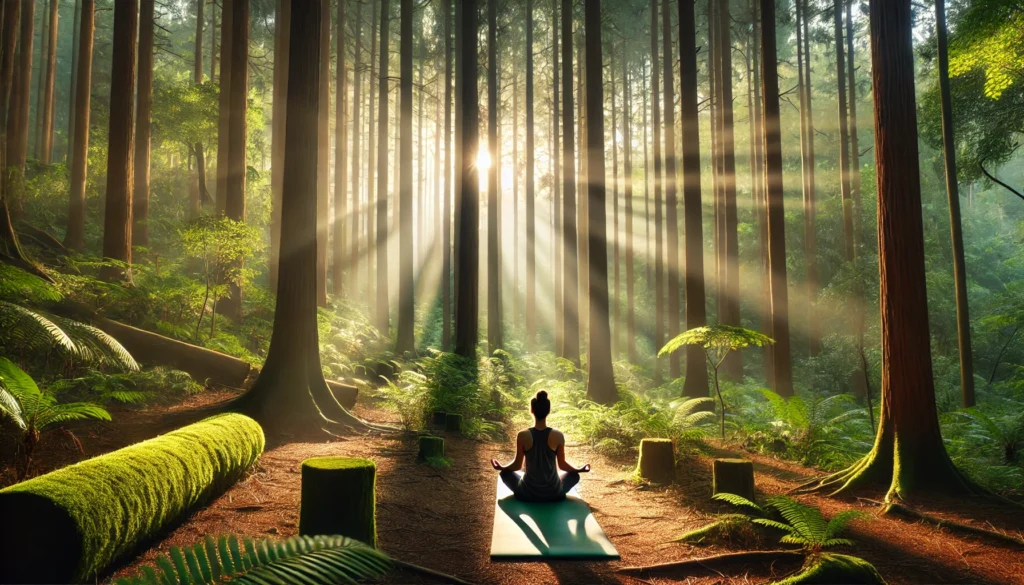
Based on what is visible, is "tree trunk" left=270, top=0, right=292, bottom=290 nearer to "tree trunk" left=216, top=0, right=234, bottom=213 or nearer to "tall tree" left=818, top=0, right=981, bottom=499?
"tree trunk" left=216, top=0, right=234, bottom=213

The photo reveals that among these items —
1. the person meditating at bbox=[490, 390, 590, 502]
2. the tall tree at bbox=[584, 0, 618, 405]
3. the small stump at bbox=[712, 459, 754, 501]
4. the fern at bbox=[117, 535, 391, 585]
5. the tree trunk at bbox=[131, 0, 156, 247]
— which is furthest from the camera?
the tree trunk at bbox=[131, 0, 156, 247]

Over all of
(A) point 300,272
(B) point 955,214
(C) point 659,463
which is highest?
(B) point 955,214

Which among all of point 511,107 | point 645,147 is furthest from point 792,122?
point 511,107

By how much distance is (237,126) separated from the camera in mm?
16859

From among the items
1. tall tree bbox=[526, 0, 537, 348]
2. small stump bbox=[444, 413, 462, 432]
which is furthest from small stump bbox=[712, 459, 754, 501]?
tall tree bbox=[526, 0, 537, 348]

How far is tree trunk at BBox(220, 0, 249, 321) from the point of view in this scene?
1639 centimetres

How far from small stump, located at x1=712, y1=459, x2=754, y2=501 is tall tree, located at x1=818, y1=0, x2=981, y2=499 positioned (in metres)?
1.67

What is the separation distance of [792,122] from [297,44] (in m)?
37.8

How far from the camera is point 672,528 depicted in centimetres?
579

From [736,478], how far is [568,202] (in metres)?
16.8

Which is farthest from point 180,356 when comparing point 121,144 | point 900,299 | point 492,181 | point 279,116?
point 492,181

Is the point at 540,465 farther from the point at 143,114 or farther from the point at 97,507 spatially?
the point at 143,114

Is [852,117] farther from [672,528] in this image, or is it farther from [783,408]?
[672,528]

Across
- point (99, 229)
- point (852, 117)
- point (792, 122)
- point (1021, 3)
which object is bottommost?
point (99, 229)
